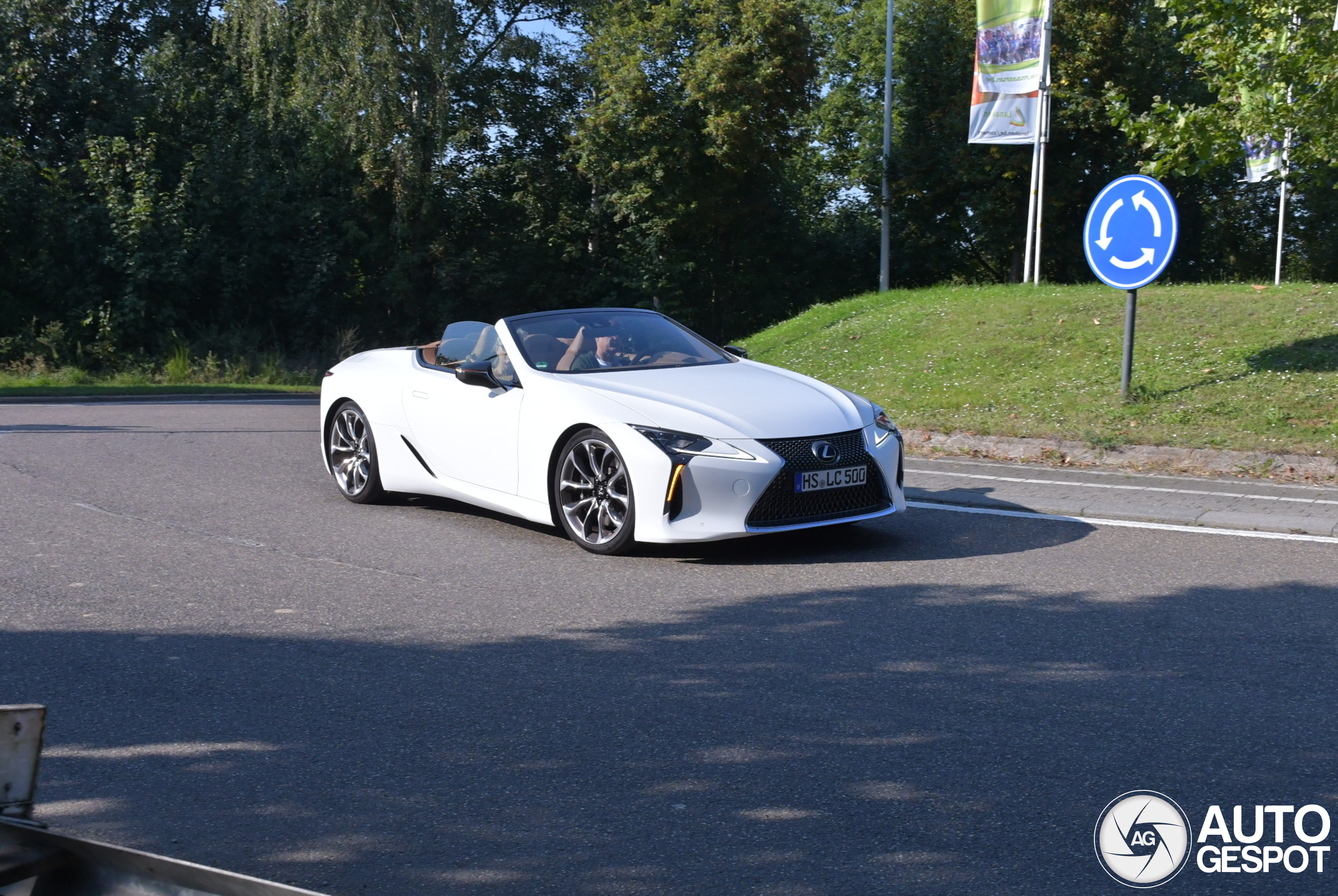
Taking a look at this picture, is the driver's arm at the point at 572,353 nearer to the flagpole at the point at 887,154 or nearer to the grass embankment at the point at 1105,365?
the grass embankment at the point at 1105,365

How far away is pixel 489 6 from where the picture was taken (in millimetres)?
38312

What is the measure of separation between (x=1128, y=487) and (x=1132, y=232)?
3117 mm

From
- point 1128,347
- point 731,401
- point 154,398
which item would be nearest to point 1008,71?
point 1128,347

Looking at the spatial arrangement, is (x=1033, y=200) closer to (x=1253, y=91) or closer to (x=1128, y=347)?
(x=1253, y=91)

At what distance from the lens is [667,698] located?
483 cm

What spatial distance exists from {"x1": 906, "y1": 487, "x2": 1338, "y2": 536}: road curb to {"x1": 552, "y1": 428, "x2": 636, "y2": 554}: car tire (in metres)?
2.76

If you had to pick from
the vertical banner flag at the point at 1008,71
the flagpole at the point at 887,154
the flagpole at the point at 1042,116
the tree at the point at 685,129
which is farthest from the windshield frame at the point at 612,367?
the tree at the point at 685,129

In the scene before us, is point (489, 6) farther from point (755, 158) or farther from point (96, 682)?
point (96, 682)

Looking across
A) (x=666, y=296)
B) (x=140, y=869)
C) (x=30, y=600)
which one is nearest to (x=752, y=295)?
(x=666, y=296)

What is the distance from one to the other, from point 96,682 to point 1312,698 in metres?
→ 4.70

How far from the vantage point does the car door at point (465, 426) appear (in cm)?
807

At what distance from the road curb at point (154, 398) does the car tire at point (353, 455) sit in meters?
10.6

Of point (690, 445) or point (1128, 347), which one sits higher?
point (1128, 347)

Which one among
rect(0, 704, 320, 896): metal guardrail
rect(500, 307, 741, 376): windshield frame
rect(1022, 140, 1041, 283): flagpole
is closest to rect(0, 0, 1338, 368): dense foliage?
rect(1022, 140, 1041, 283): flagpole
